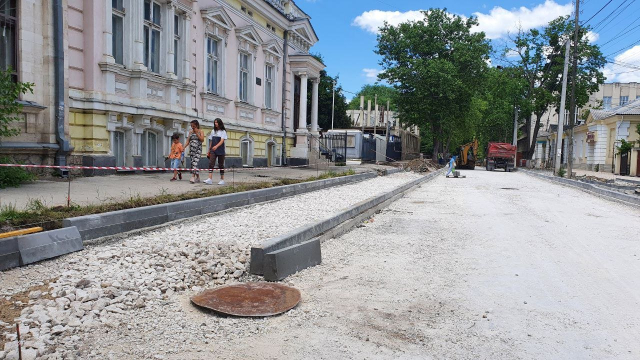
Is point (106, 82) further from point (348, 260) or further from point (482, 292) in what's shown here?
point (482, 292)

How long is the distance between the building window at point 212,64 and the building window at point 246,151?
2.71m

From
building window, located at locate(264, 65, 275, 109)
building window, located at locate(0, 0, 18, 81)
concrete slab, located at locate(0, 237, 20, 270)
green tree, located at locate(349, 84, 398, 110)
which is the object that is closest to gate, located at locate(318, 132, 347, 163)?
building window, located at locate(264, 65, 275, 109)

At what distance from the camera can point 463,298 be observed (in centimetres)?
425

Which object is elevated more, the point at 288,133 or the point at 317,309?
the point at 288,133

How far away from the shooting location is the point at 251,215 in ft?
26.1

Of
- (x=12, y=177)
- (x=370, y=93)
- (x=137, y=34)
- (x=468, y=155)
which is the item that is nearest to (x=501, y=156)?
(x=468, y=155)

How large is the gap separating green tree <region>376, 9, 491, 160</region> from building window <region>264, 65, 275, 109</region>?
16468 millimetres

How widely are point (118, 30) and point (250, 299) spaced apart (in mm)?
11040

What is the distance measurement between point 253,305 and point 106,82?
985cm

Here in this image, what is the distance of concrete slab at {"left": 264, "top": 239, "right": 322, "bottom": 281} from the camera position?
15.1 ft

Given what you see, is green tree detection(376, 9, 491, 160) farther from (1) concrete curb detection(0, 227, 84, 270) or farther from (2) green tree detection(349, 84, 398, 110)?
(2) green tree detection(349, 84, 398, 110)

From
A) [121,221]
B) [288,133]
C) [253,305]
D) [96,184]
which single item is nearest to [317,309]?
[253,305]

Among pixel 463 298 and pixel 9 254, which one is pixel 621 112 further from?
pixel 9 254

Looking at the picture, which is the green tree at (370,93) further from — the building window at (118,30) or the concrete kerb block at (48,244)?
the concrete kerb block at (48,244)
